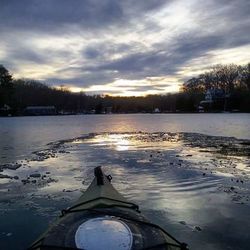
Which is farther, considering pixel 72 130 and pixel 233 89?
pixel 233 89

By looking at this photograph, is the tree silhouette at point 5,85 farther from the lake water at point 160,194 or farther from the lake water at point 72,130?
the lake water at point 160,194

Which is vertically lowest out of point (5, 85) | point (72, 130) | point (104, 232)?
point (72, 130)

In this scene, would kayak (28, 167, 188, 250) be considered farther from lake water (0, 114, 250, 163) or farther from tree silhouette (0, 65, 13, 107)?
tree silhouette (0, 65, 13, 107)

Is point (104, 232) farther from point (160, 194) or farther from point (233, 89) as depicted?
point (233, 89)

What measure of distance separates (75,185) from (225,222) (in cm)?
667

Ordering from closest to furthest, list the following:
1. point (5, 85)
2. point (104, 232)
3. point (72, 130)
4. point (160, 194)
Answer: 1. point (104, 232)
2. point (160, 194)
3. point (72, 130)
4. point (5, 85)

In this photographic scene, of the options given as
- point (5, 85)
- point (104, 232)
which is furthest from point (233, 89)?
point (104, 232)

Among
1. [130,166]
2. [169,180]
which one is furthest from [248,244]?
[130,166]

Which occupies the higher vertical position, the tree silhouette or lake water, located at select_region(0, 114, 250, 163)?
the tree silhouette

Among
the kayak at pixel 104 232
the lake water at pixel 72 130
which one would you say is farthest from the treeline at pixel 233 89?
the kayak at pixel 104 232

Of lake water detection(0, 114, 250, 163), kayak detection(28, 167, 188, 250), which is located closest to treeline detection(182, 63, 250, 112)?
lake water detection(0, 114, 250, 163)

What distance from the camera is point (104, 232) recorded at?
18.2ft

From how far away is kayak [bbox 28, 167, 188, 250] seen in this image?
17.6ft

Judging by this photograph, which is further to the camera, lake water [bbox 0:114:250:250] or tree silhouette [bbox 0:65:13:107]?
tree silhouette [bbox 0:65:13:107]
